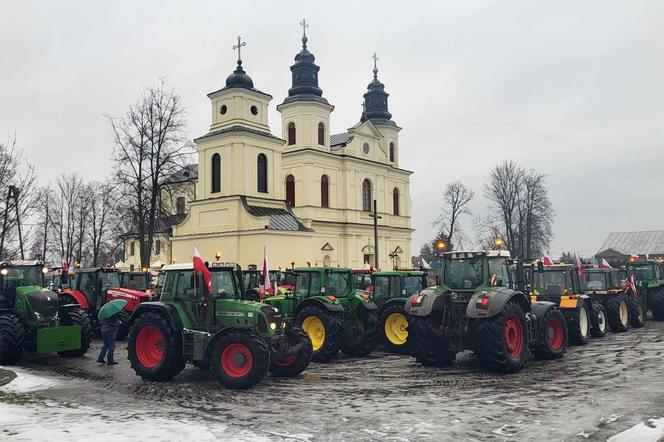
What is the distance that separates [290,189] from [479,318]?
3498 cm

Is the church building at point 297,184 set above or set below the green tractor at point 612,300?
above

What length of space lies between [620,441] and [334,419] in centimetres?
337

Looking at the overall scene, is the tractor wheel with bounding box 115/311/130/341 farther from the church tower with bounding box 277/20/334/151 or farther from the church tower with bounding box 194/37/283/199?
the church tower with bounding box 277/20/334/151

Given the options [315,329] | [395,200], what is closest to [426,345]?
[315,329]

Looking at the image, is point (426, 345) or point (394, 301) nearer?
point (426, 345)

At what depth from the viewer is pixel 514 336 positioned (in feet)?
37.2

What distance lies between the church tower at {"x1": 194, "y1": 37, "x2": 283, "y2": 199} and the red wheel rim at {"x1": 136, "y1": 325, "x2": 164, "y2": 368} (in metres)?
26.1

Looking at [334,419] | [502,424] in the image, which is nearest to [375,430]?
[334,419]

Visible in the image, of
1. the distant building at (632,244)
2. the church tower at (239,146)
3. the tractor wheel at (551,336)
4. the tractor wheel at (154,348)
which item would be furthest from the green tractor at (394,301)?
the distant building at (632,244)

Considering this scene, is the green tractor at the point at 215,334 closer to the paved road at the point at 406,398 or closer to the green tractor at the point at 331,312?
the paved road at the point at 406,398

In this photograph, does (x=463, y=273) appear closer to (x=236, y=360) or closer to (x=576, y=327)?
(x=576, y=327)

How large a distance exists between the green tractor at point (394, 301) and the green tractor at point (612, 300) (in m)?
5.41

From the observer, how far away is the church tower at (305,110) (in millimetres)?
44688

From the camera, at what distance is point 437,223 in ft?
176
